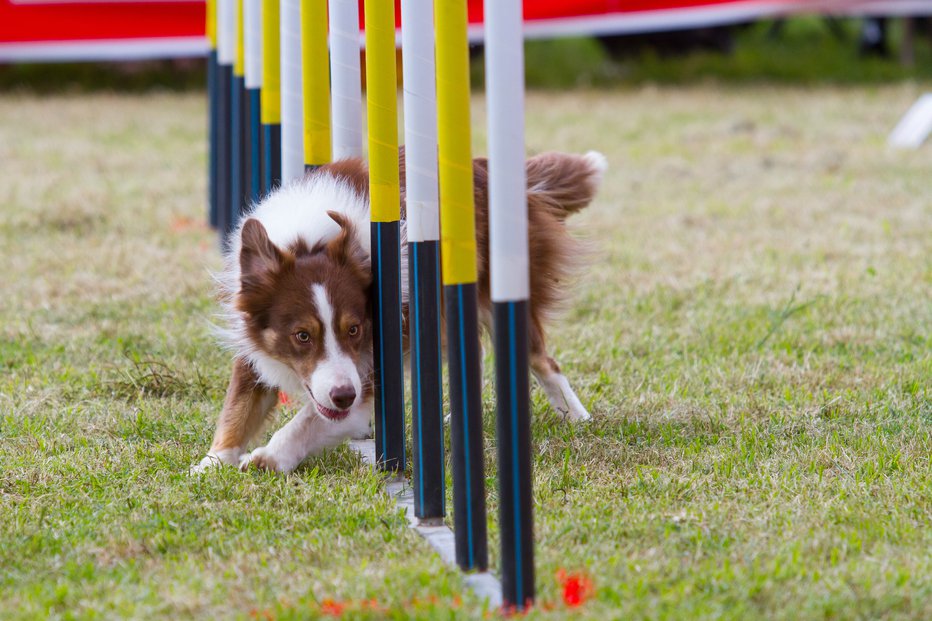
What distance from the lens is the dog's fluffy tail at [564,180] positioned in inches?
177

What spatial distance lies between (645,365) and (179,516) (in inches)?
89.6

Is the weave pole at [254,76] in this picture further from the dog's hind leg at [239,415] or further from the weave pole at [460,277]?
the weave pole at [460,277]

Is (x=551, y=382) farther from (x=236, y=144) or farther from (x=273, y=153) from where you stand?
(x=236, y=144)

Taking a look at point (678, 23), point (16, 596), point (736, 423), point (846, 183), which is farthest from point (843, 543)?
point (678, 23)

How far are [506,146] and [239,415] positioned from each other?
1731 mm

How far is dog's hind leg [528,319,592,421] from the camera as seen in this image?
442 centimetres

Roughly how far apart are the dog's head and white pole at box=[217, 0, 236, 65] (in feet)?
11.3

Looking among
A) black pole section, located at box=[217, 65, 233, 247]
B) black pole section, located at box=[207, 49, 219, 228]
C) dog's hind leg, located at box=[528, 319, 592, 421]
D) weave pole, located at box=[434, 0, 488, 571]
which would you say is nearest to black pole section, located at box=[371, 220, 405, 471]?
weave pole, located at box=[434, 0, 488, 571]

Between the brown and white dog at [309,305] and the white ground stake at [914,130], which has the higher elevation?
the white ground stake at [914,130]

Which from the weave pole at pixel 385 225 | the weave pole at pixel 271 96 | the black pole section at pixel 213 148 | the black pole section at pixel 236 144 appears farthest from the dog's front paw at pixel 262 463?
the black pole section at pixel 213 148

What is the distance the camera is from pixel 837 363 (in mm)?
5035

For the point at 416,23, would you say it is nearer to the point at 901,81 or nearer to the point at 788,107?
the point at 788,107

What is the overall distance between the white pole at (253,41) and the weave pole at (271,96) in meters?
0.34

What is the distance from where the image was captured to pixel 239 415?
3957mm
